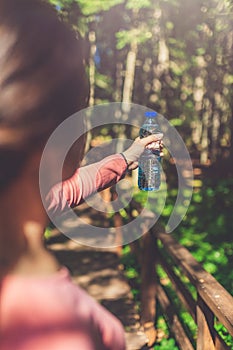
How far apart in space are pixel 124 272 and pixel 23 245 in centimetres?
587

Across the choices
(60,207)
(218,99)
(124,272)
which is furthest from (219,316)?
(218,99)

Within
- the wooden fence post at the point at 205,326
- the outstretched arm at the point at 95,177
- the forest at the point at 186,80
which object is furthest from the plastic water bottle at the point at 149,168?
the forest at the point at 186,80

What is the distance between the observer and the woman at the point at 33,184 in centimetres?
75

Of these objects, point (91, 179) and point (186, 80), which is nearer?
point (91, 179)

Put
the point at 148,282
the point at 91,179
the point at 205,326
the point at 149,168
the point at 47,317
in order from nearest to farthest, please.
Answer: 1. the point at 47,317
2. the point at 91,179
3. the point at 149,168
4. the point at 205,326
5. the point at 148,282

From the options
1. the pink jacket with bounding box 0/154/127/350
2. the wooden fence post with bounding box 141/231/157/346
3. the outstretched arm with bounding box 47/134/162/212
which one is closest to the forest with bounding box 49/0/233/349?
the wooden fence post with bounding box 141/231/157/346

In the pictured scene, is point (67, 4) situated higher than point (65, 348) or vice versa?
point (67, 4)

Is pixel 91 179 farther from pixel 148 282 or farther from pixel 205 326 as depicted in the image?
pixel 148 282

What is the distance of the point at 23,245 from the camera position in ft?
2.67

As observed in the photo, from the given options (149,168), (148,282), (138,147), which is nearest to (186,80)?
(148,282)

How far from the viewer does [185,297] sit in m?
3.58

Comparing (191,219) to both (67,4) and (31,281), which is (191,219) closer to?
(67,4)

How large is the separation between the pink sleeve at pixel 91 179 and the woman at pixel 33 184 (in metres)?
0.46

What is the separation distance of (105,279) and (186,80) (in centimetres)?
1096
